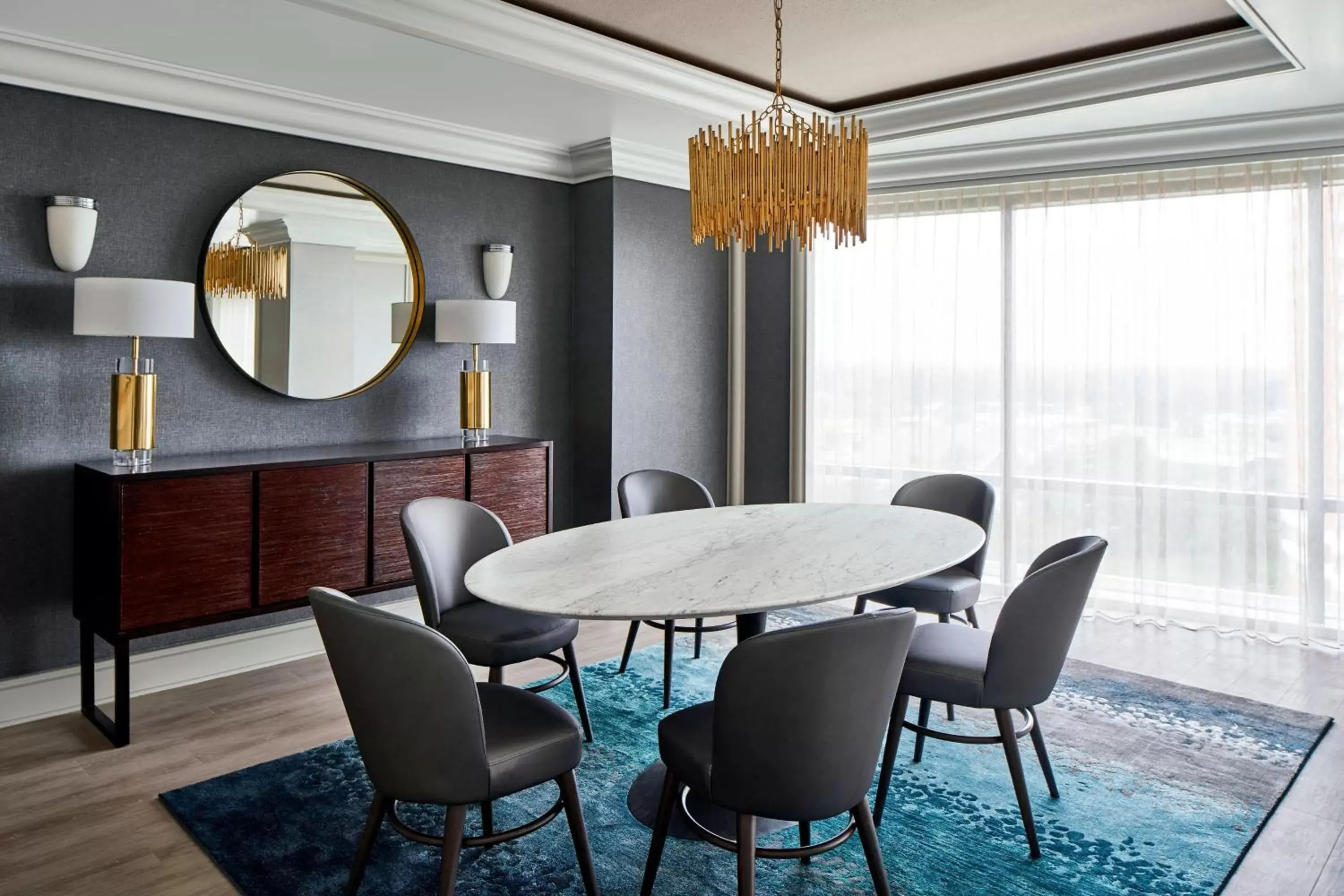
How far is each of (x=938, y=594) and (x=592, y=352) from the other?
2.42 m

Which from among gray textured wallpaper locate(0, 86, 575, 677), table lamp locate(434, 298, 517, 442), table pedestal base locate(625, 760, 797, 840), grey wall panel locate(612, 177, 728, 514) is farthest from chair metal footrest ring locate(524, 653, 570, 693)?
grey wall panel locate(612, 177, 728, 514)

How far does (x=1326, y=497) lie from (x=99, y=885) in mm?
4786

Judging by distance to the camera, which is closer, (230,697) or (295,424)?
(230,697)

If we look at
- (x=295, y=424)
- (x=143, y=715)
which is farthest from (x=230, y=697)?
(x=295, y=424)

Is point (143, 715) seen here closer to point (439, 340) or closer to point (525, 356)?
point (439, 340)

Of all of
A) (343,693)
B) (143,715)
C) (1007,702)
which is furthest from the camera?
(143,715)

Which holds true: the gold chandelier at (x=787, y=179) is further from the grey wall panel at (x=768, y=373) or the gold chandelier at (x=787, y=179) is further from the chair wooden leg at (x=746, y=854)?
the grey wall panel at (x=768, y=373)

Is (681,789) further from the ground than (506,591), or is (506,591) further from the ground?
(506,591)

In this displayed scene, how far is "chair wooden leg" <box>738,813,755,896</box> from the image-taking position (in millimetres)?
1940

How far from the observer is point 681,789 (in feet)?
8.52

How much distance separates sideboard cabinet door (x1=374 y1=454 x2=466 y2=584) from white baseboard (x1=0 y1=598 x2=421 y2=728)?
18 cm

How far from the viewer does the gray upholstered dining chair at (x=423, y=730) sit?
186 cm

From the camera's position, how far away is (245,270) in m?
3.90

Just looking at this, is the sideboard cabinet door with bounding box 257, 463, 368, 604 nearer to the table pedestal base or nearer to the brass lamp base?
the brass lamp base
